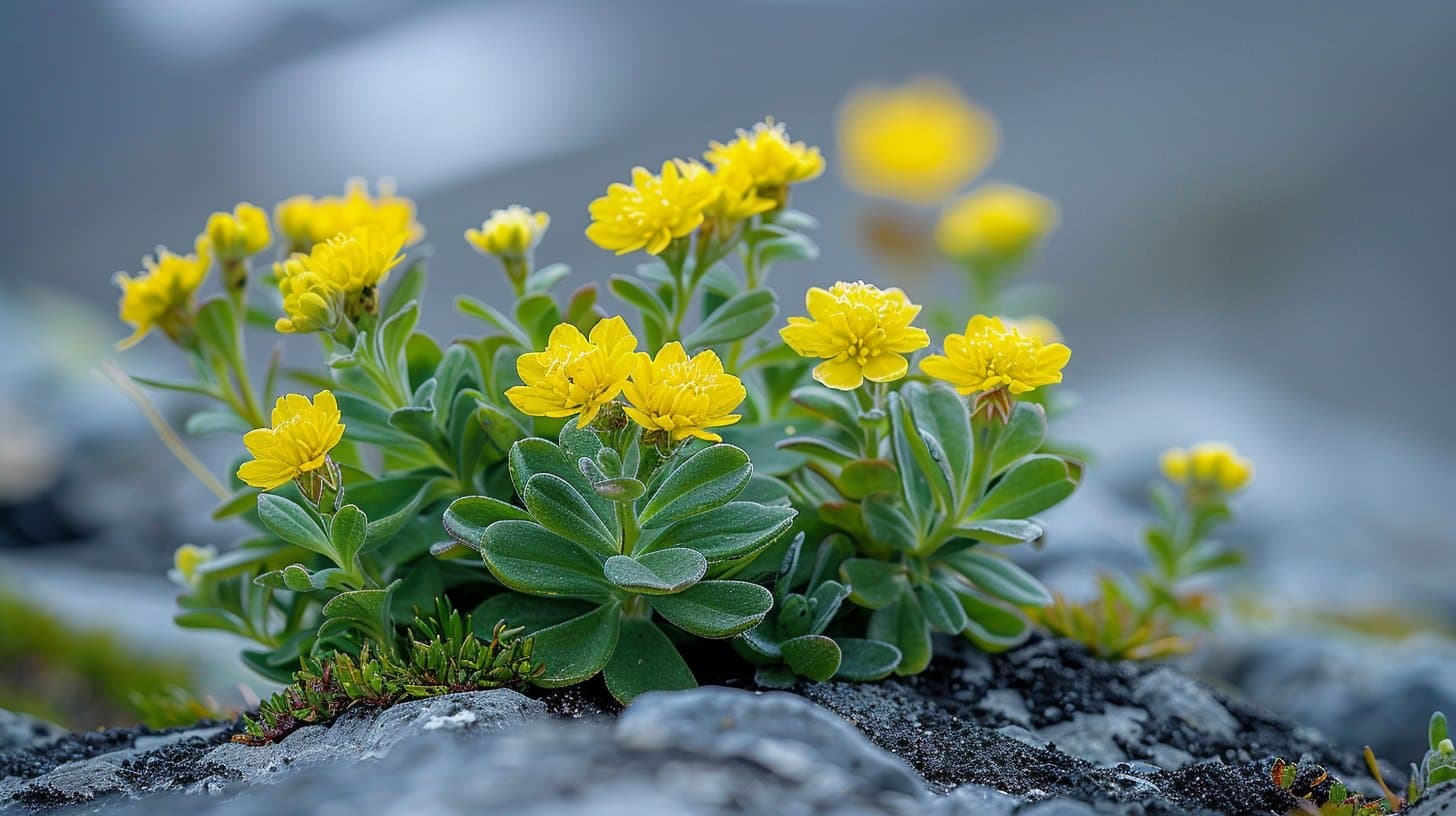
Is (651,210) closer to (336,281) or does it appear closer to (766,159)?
(766,159)

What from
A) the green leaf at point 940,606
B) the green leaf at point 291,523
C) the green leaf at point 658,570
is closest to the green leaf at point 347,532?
the green leaf at point 291,523

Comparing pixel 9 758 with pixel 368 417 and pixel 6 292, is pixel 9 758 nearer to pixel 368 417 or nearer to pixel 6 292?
pixel 368 417

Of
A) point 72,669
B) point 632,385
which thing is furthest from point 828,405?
point 72,669

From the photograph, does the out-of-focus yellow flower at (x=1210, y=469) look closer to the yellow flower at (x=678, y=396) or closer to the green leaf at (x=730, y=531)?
the green leaf at (x=730, y=531)

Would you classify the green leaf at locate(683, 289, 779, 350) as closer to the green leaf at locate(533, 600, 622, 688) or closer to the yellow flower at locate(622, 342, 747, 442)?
the yellow flower at locate(622, 342, 747, 442)

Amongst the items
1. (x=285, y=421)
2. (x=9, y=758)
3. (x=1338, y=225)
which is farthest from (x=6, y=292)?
(x=1338, y=225)

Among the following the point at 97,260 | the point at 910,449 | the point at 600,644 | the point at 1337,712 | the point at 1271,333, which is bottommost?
the point at 1337,712

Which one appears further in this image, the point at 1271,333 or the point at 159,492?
the point at 1271,333
